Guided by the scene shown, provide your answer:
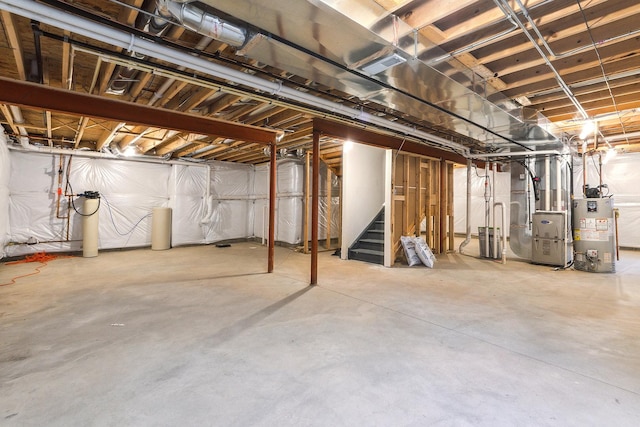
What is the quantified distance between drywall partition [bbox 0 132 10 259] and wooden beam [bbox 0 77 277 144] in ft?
9.70

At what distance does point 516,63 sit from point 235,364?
145 inches

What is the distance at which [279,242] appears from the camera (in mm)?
7867

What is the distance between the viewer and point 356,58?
214 cm

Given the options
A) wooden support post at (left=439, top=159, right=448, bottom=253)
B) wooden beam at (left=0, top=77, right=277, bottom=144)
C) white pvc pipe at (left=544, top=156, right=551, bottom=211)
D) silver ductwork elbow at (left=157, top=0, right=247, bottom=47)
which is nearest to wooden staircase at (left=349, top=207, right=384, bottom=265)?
wooden support post at (left=439, top=159, right=448, bottom=253)

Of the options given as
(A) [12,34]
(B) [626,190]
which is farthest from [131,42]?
(B) [626,190]

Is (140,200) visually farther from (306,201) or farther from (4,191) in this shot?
(306,201)

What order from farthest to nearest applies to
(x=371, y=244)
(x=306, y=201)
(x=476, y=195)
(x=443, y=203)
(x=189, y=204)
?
(x=476, y=195) → (x=189, y=204) → (x=306, y=201) → (x=443, y=203) → (x=371, y=244)

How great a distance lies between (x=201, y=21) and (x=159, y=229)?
6314 millimetres

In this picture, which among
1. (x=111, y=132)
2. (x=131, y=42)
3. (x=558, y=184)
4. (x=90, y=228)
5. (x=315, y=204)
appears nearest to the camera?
(x=131, y=42)

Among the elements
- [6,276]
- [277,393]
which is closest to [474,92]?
[277,393]

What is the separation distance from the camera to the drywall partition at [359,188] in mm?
6043

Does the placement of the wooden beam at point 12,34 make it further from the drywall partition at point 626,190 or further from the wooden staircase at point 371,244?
the drywall partition at point 626,190

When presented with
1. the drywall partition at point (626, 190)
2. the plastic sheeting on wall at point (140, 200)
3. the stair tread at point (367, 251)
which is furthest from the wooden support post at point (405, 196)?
the drywall partition at point (626, 190)

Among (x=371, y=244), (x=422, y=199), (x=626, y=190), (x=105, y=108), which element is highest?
(x=105, y=108)
